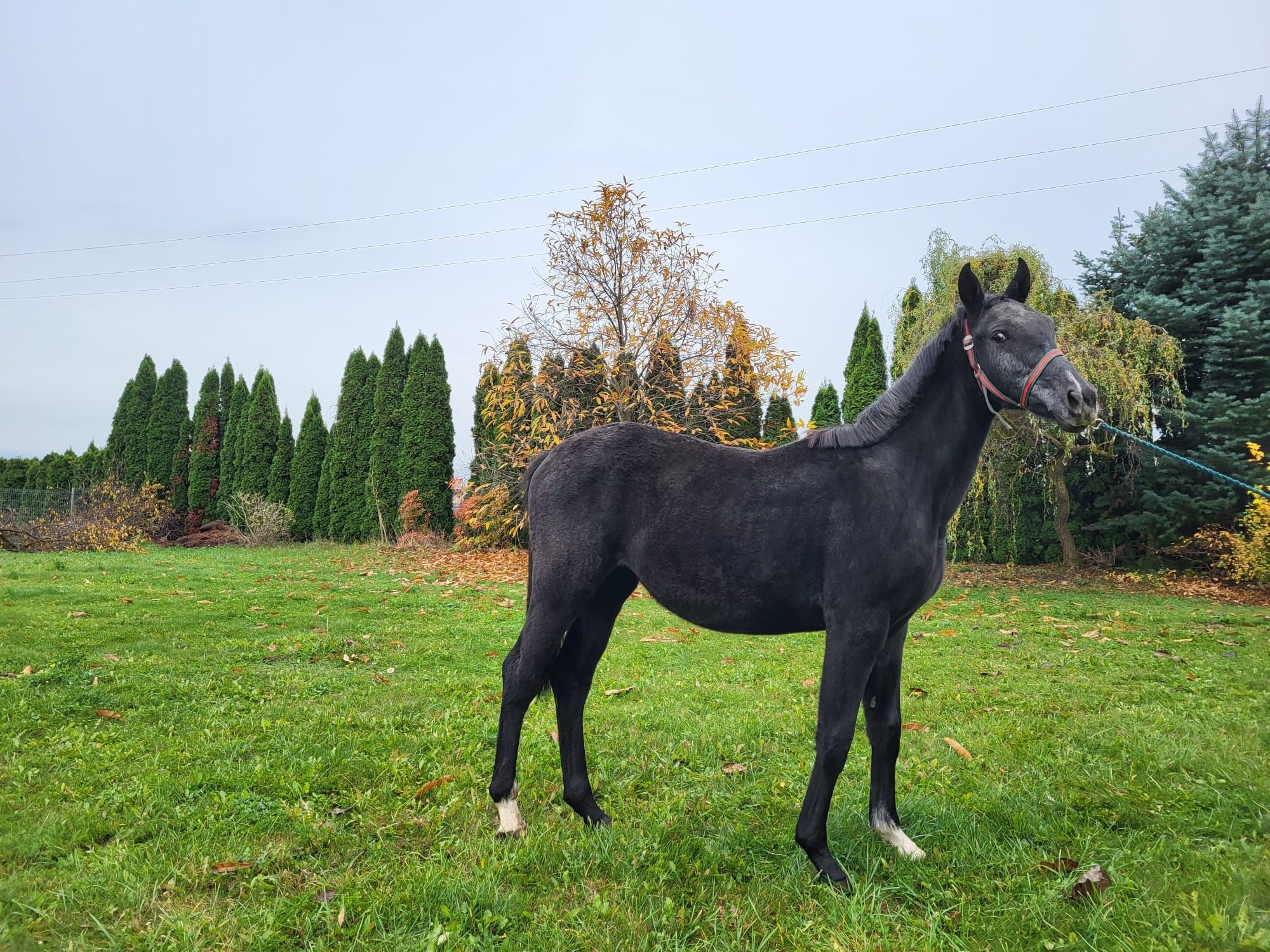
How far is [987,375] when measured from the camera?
2.86m

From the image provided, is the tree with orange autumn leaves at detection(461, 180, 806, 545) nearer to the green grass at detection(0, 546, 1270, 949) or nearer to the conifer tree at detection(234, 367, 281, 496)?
the green grass at detection(0, 546, 1270, 949)

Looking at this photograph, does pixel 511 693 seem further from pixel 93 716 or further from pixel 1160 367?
pixel 1160 367

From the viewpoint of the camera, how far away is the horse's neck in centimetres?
295

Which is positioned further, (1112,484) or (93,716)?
(1112,484)

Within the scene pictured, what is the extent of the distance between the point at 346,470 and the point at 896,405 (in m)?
21.2

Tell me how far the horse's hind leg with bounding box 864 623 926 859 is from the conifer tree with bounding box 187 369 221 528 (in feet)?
85.5

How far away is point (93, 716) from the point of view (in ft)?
14.4

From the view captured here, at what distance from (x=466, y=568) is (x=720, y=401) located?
600cm

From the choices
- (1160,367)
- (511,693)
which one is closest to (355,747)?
(511,693)

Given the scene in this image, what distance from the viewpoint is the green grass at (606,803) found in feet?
7.79

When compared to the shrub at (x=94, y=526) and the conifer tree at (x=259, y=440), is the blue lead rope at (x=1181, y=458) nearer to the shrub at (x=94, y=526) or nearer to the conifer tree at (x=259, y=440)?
the shrub at (x=94, y=526)

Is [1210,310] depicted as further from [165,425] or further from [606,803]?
[165,425]

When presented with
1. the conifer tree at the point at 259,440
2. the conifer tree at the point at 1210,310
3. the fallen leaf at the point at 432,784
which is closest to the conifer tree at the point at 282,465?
the conifer tree at the point at 259,440

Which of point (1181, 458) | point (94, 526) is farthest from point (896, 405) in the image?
point (94, 526)
